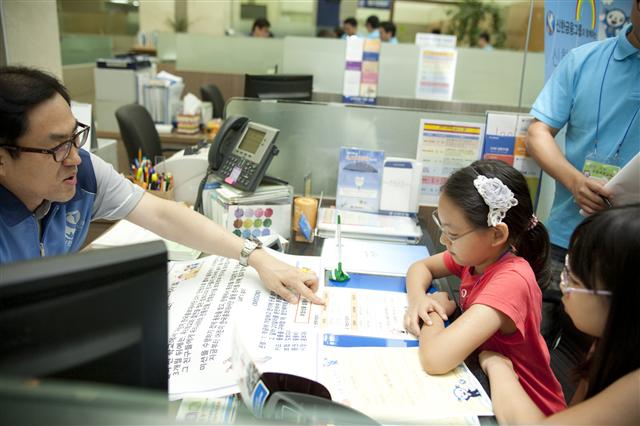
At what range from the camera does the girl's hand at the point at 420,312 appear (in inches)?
42.2

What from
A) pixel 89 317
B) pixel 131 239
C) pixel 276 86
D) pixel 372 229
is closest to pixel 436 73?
pixel 276 86

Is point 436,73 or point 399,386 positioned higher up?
point 436,73

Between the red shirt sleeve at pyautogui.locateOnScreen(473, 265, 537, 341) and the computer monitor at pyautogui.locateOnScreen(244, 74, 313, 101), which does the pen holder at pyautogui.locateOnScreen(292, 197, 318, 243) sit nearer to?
the red shirt sleeve at pyautogui.locateOnScreen(473, 265, 537, 341)

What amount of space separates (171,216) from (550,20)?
193 cm

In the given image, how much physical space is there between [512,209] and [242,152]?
0.89 metres

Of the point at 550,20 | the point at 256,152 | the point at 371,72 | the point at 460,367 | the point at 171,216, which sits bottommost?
the point at 460,367

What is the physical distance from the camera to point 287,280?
1200 millimetres

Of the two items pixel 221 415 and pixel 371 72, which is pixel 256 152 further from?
pixel 371 72

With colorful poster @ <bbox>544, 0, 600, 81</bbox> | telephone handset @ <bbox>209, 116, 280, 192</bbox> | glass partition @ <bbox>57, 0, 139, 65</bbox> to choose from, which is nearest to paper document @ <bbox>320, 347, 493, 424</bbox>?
telephone handset @ <bbox>209, 116, 280, 192</bbox>

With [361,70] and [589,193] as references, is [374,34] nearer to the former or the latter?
[361,70]

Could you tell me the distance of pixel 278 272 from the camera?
121cm

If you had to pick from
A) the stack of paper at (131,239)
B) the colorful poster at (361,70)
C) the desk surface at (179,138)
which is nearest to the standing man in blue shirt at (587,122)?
the stack of paper at (131,239)

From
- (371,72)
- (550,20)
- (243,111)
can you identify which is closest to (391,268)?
(243,111)

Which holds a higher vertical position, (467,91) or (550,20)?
(550,20)
